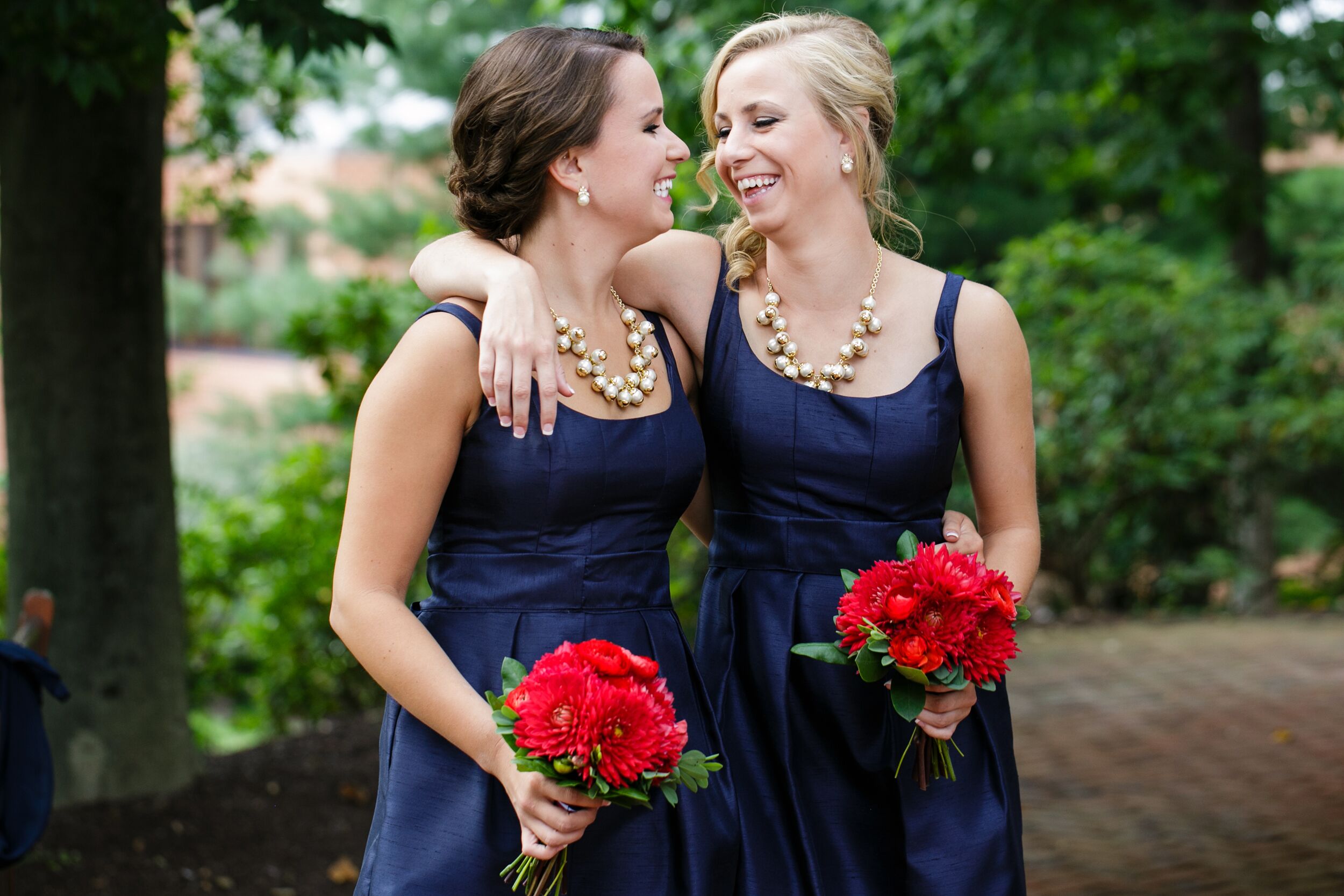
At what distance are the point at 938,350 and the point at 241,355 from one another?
23.6 m

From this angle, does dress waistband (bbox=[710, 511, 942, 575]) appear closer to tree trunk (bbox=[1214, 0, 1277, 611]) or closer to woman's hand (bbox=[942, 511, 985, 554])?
Result: woman's hand (bbox=[942, 511, 985, 554])

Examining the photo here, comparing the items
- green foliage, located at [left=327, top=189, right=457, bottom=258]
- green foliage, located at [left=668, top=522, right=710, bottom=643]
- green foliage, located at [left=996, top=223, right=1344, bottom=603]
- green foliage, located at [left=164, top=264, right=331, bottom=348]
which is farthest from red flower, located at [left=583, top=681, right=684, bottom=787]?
green foliage, located at [left=327, top=189, right=457, bottom=258]

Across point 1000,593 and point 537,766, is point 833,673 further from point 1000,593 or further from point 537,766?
point 537,766

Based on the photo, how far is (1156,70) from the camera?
8422mm

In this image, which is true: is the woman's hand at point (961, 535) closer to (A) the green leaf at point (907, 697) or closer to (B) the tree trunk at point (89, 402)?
(A) the green leaf at point (907, 697)

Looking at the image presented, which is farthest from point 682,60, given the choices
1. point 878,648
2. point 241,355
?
point 241,355

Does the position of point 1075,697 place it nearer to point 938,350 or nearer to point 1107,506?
point 1107,506

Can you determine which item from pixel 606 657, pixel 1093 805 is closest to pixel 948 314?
pixel 606 657

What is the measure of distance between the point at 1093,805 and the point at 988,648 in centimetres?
406

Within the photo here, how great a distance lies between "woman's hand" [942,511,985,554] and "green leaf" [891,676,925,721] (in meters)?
0.37

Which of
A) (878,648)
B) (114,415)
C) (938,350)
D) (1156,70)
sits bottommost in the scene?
(114,415)

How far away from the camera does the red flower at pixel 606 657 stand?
180 cm

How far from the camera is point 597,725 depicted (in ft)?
5.65

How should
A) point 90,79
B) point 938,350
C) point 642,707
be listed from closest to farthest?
1. point 642,707
2. point 938,350
3. point 90,79
